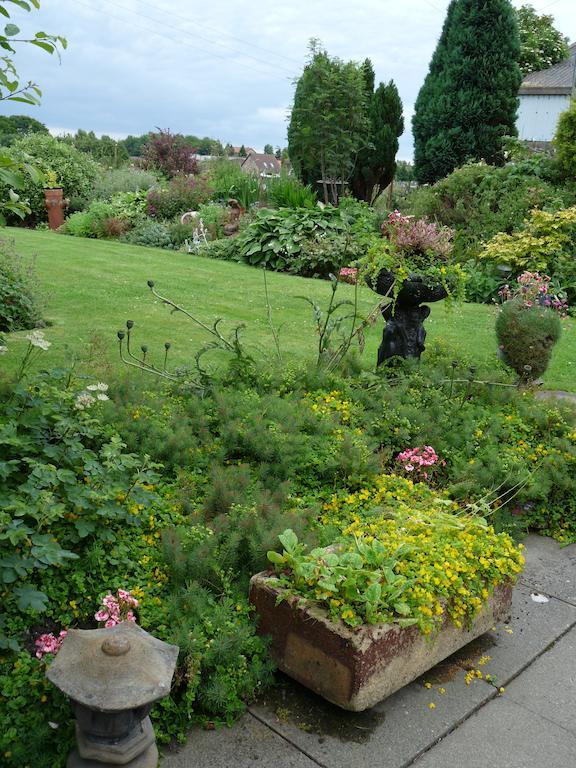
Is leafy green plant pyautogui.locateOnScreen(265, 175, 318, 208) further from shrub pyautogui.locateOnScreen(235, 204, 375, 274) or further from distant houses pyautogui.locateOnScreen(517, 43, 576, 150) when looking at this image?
distant houses pyautogui.locateOnScreen(517, 43, 576, 150)

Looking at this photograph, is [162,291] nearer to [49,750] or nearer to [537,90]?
[49,750]

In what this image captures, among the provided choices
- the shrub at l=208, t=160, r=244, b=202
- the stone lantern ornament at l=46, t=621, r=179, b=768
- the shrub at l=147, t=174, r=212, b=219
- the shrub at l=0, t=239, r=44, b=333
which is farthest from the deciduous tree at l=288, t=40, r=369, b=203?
the stone lantern ornament at l=46, t=621, r=179, b=768

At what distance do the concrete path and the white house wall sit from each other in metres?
40.8

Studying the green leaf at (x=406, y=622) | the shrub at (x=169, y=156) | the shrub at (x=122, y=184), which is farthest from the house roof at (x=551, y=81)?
the green leaf at (x=406, y=622)

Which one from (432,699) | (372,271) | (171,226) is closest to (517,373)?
(372,271)

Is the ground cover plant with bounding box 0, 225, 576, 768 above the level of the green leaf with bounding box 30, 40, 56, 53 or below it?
below

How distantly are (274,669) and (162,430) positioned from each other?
1.57 metres

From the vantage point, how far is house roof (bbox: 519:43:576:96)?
38750 mm

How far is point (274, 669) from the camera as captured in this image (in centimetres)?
274

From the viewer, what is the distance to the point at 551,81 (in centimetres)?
3931

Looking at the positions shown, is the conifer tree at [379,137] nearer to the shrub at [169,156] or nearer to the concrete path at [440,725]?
the shrub at [169,156]

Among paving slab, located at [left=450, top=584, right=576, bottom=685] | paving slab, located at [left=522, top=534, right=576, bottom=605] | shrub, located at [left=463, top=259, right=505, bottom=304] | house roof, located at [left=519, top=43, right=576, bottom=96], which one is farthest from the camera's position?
house roof, located at [left=519, top=43, right=576, bottom=96]

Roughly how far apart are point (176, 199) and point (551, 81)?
102 ft

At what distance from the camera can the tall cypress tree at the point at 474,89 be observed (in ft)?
60.8
